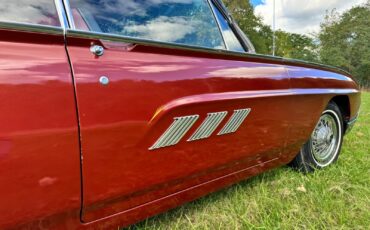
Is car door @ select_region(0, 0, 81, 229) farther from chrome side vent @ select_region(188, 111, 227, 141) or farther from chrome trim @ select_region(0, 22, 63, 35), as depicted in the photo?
chrome side vent @ select_region(188, 111, 227, 141)

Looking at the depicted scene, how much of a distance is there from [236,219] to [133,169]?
97 cm

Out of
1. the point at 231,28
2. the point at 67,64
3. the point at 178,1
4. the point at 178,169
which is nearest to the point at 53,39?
the point at 67,64

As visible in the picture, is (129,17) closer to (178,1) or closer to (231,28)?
(178,1)

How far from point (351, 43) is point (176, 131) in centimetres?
4432

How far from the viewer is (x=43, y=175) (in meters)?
1.18

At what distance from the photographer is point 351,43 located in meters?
40.5

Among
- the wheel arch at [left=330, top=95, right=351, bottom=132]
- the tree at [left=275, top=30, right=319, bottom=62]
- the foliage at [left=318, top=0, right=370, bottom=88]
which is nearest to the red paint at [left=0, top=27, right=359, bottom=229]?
the wheel arch at [left=330, top=95, right=351, bottom=132]

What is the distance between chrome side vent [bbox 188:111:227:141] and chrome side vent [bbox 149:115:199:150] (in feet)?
0.21

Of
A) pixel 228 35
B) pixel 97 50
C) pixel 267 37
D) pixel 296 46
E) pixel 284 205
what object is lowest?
pixel 296 46

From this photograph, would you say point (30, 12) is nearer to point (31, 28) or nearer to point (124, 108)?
point (31, 28)

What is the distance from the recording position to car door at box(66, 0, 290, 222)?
1318mm

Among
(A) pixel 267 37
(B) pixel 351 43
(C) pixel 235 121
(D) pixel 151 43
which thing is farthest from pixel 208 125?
(B) pixel 351 43

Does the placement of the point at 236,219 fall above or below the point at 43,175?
below

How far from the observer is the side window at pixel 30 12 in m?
1.25
